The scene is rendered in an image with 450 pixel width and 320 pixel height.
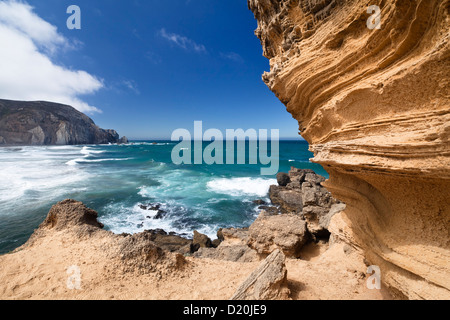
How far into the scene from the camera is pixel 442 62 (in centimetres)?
264

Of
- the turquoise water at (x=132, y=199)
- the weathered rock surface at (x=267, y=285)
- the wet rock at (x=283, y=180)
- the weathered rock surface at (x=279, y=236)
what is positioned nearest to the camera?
the weathered rock surface at (x=267, y=285)

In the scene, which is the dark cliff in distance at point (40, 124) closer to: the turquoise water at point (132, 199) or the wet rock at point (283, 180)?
the turquoise water at point (132, 199)

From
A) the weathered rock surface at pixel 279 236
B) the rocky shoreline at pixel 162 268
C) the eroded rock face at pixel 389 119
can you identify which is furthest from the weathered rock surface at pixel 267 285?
the weathered rock surface at pixel 279 236

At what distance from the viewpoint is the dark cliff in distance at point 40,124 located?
74.4m

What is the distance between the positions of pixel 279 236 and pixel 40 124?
11110 centimetres

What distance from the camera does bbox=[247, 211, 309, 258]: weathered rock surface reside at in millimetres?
7000

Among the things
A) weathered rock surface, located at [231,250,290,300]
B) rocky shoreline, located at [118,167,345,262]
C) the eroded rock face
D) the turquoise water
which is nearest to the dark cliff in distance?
the turquoise water

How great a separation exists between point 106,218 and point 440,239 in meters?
17.1

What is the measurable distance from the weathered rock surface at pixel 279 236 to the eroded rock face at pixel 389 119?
8.69 ft

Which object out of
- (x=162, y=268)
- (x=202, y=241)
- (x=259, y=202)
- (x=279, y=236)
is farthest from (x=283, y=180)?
(x=162, y=268)

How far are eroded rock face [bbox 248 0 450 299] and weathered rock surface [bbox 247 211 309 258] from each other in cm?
265

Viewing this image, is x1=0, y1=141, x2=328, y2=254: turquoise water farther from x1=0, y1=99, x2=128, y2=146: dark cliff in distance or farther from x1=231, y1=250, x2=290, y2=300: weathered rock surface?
x1=0, y1=99, x2=128, y2=146: dark cliff in distance
